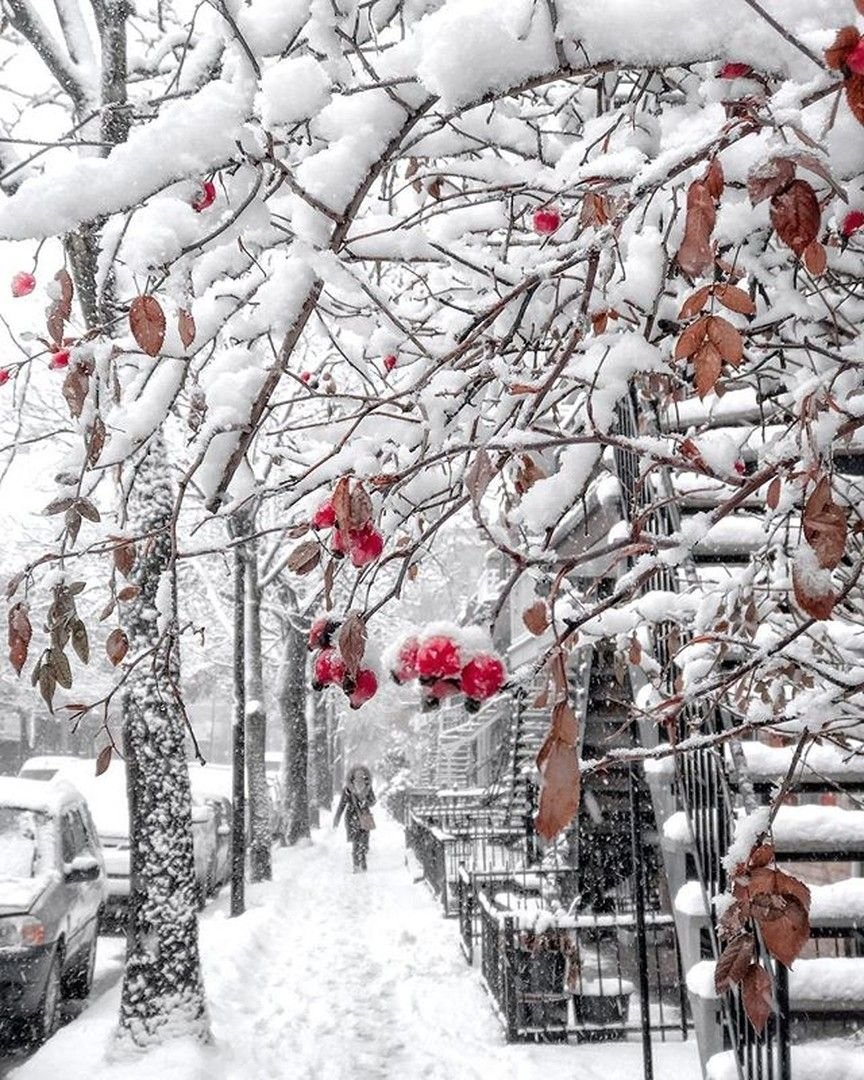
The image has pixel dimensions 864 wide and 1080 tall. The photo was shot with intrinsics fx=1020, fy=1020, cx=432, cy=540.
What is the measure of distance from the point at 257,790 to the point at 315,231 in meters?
15.9

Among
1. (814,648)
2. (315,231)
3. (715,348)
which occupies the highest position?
(315,231)

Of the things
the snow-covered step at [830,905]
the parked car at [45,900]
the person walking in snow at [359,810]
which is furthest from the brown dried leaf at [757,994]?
the person walking in snow at [359,810]

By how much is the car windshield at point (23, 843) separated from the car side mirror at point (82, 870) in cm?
18

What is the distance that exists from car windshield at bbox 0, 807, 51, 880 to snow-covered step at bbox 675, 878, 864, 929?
5.19 meters

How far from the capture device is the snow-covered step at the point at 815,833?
377cm

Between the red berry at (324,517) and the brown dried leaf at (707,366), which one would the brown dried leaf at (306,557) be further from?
the brown dried leaf at (707,366)

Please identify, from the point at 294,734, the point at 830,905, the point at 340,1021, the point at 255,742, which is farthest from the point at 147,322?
the point at 294,734

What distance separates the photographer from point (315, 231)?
2.05m

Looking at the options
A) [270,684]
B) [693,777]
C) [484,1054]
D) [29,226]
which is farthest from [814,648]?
[270,684]

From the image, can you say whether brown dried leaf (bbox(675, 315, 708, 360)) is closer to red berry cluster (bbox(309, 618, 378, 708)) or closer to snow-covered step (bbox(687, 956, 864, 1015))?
red berry cluster (bbox(309, 618, 378, 708))

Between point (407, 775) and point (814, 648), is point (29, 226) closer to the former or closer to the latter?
point (814, 648)

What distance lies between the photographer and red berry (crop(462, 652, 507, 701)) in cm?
188

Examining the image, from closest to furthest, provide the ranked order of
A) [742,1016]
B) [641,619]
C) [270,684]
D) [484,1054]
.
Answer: [742,1016] < [641,619] < [484,1054] < [270,684]

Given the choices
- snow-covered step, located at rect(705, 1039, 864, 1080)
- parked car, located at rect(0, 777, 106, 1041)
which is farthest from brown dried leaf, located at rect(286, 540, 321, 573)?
parked car, located at rect(0, 777, 106, 1041)
